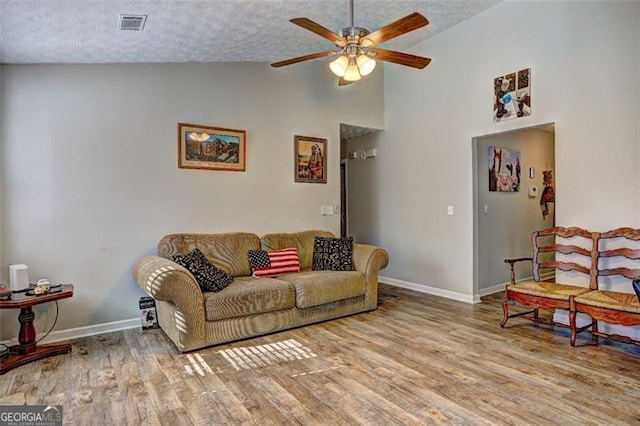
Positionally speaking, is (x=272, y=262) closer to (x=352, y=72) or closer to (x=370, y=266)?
(x=370, y=266)

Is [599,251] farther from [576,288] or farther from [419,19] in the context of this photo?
[419,19]

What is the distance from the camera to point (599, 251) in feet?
11.2

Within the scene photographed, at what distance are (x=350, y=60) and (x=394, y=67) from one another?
9.68 ft

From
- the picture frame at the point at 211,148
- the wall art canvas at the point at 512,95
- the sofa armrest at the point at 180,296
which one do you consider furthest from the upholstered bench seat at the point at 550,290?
the picture frame at the point at 211,148

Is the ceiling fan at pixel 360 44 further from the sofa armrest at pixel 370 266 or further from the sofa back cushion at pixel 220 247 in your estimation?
the sofa back cushion at pixel 220 247

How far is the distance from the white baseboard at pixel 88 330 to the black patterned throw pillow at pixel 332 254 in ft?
6.52

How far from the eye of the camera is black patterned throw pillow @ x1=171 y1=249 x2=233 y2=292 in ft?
11.0

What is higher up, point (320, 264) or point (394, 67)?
point (394, 67)

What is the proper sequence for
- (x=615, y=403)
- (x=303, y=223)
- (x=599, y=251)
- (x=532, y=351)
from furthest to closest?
1. (x=303, y=223)
2. (x=599, y=251)
3. (x=532, y=351)
4. (x=615, y=403)

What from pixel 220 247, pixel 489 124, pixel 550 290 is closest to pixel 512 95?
pixel 489 124

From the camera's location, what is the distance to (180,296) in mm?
2998

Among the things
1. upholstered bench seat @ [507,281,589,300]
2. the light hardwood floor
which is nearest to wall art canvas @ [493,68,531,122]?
upholstered bench seat @ [507,281,589,300]

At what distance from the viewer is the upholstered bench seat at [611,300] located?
2826 millimetres

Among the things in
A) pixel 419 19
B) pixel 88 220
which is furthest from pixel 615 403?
pixel 88 220
